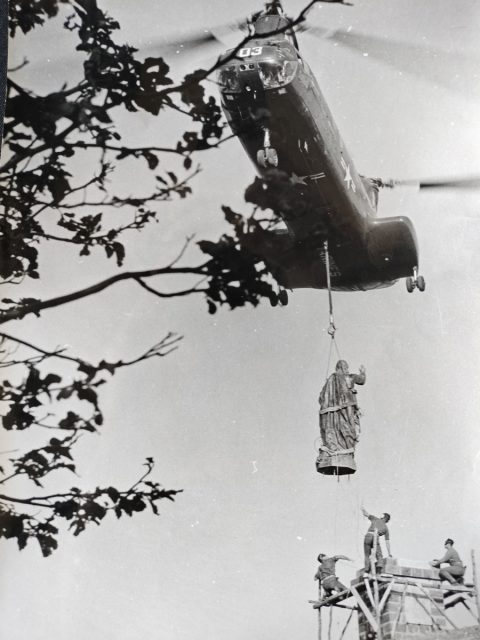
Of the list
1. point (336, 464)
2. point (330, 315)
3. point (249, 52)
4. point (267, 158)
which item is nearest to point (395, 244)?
point (330, 315)

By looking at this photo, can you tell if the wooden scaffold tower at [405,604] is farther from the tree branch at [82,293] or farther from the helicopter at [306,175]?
the tree branch at [82,293]

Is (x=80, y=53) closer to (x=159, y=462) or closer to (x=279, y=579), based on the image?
(x=159, y=462)

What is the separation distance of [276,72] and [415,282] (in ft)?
2.26

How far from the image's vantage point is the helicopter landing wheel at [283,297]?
1.81 metres

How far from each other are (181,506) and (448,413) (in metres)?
0.65

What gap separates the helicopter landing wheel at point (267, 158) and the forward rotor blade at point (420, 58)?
306mm

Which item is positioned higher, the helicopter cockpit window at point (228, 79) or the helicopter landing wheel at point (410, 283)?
the helicopter cockpit window at point (228, 79)

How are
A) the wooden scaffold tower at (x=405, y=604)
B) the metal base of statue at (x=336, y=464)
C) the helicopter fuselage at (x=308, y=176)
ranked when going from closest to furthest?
the wooden scaffold tower at (x=405, y=604), the metal base of statue at (x=336, y=464), the helicopter fuselage at (x=308, y=176)

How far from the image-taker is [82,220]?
5.95ft

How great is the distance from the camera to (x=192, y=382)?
5.88 feet

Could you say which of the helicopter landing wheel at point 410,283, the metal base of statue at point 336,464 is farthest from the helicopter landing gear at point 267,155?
the metal base of statue at point 336,464

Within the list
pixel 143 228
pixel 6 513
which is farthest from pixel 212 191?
pixel 6 513

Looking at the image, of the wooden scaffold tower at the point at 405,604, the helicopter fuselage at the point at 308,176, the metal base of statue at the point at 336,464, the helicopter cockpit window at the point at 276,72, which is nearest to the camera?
the wooden scaffold tower at the point at 405,604

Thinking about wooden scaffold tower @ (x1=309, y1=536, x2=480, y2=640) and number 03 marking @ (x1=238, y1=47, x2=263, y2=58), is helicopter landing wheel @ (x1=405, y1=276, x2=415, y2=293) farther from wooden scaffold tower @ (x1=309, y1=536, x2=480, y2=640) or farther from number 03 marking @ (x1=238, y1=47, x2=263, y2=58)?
number 03 marking @ (x1=238, y1=47, x2=263, y2=58)
